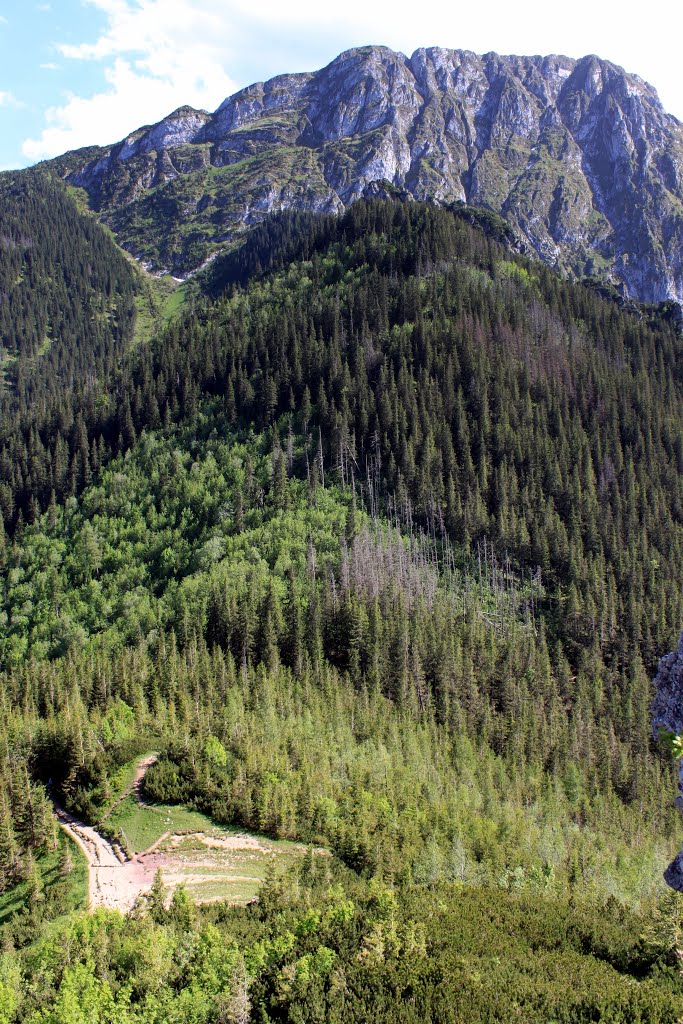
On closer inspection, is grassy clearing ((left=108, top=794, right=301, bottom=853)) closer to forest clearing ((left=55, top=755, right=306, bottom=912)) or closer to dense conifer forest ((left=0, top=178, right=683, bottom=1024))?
forest clearing ((left=55, top=755, right=306, bottom=912))

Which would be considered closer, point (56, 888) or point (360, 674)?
point (56, 888)

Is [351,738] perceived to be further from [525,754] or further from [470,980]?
[470,980]

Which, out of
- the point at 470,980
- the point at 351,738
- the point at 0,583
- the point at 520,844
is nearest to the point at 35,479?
the point at 0,583

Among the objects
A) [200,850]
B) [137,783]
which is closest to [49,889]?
[200,850]

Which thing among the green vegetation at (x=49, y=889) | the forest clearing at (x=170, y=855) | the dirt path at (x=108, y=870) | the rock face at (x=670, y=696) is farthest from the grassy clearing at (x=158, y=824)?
the rock face at (x=670, y=696)

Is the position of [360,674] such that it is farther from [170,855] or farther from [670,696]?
[670,696]

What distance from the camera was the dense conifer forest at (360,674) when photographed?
127ft

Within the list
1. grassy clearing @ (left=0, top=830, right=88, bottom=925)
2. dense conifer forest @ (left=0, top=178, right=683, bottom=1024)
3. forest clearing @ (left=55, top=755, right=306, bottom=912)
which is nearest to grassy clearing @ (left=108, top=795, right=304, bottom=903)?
forest clearing @ (left=55, top=755, right=306, bottom=912)

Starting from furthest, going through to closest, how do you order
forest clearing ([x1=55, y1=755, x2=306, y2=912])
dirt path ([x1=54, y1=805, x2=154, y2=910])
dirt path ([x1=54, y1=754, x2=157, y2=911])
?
forest clearing ([x1=55, y1=755, x2=306, y2=912]) < dirt path ([x1=54, y1=754, x2=157, y2=911]) < dirt path ([x1=54, y1=805, x2=154, y2=910])

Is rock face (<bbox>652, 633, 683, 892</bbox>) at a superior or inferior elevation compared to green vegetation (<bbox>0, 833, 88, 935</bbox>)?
superior

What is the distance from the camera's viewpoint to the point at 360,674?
110 m

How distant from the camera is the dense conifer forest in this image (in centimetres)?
3884

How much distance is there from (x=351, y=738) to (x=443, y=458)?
301 ft

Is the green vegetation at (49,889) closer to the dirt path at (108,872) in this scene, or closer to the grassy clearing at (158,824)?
the dirt path at (108,872)
